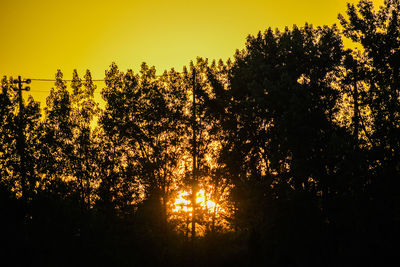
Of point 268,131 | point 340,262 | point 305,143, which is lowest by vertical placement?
point 340,262

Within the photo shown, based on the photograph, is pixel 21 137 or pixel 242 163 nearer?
pixel 21 137

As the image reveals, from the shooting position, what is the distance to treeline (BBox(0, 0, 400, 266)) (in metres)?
19.3

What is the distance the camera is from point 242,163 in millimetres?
28859

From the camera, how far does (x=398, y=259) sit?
693 inches

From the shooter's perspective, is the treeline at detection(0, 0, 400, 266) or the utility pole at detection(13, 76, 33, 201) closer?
the treeline at detection(0, 0, 400, 266)

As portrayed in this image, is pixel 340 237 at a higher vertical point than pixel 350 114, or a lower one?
lower

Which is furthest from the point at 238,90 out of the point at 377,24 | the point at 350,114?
the point at 377,24

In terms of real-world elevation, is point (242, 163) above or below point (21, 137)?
below

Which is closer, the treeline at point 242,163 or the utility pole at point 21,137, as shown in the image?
the treeline at point 242,163

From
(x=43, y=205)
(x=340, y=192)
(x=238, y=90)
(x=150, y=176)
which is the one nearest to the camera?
(x=43, y=205)

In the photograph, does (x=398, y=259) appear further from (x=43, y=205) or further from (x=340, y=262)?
(x=43, y=205)

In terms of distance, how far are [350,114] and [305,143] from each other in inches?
199

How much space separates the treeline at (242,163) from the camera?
63.3 ft

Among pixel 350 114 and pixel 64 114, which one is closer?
pixel 350 114
